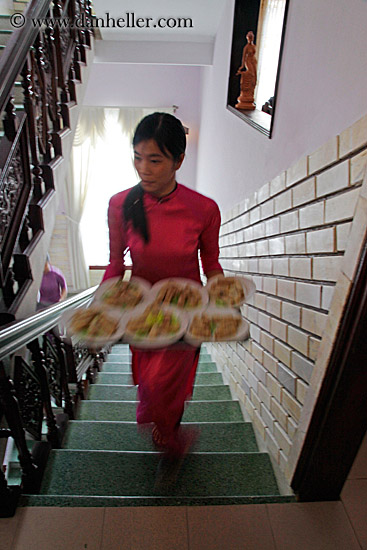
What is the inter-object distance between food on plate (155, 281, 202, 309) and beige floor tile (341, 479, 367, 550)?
101 centimetres

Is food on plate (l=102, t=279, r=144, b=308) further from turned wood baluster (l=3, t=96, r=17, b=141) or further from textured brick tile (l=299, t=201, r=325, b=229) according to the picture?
turned wood baluster (l=3, t=96, r=17, b=141)

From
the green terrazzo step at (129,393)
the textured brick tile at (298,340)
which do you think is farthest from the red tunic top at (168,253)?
the green terrazzo step at (129,393)

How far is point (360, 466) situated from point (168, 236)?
121cm

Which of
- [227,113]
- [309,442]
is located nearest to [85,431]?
[309,442]

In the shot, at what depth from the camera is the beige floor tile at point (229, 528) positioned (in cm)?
129

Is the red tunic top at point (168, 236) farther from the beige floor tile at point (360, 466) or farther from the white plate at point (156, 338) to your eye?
the beige floor tile at point (360, 466)

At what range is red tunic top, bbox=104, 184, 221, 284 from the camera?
3.43ft

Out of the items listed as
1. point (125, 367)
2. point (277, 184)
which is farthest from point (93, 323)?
point (125, 367)

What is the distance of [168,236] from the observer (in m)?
1.05

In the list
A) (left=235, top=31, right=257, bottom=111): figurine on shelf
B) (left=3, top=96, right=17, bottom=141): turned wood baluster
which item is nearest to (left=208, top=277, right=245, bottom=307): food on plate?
(left=3, top=96, right=17, bottom=141): turned wood baluster

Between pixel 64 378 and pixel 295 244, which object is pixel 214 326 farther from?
pixel 64 378

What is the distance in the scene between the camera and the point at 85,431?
1.99 metres

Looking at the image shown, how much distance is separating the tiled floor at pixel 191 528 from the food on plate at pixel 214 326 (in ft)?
2.59

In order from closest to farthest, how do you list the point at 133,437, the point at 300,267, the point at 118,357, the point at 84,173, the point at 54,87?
the point at 300,267, the point at 84,173, the point at 133,437, the point at 54,87, the point at 118,357
